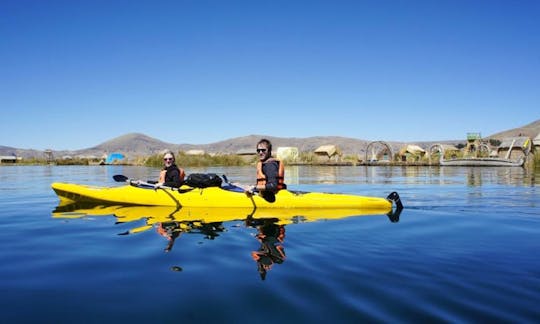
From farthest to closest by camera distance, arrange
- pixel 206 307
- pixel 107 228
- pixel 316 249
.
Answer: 1. pixel 107 228
2. pixel 316 249
3. pixel 206 307

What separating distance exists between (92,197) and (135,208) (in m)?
1.53

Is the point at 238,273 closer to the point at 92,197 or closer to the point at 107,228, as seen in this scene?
the point at 107,228

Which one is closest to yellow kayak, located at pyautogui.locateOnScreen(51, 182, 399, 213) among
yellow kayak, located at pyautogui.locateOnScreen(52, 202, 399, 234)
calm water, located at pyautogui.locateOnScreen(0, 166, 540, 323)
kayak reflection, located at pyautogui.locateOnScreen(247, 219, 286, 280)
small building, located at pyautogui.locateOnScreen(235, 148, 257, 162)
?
yellow kayak, located at pyautogui.locateOnScreen(52, 202, 399, 234)

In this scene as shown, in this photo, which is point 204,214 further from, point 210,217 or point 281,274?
point 281,274

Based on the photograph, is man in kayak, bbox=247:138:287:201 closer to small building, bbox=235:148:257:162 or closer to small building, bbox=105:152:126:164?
small building, bbox=235:148:257:162

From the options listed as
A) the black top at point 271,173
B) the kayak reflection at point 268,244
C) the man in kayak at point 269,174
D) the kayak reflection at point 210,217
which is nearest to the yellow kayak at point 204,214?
the kayak reflection at point 210,217

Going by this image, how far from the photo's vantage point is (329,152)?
175ft

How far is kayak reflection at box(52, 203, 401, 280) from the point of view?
21.0 ft

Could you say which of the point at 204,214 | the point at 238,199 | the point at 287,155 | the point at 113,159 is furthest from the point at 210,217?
the point at 113,159

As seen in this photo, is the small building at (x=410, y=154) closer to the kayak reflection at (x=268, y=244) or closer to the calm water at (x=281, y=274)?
the calm water at (x=281, y=274)

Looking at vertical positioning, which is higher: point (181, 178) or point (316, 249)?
point (181, 178)

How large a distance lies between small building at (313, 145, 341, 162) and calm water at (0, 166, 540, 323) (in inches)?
1800

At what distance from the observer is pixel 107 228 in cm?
741

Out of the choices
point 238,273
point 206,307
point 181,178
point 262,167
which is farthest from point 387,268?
point 181,178
